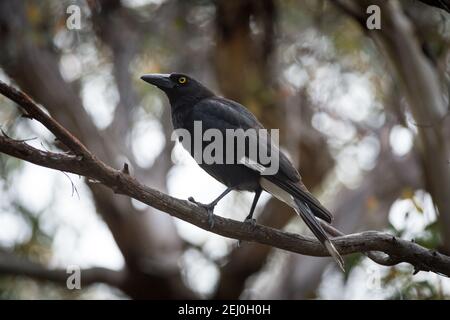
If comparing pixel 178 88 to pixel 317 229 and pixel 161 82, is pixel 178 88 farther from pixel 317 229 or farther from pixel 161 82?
pixel 317 229

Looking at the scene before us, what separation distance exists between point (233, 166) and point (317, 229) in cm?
96

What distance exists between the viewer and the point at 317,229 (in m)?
3.67

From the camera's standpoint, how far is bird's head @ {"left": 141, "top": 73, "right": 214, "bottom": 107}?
504 cm

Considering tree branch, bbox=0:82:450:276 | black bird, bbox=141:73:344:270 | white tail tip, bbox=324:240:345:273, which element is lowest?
white tail tip, bbox=324:240:345:273

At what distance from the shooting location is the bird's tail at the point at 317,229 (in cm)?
358

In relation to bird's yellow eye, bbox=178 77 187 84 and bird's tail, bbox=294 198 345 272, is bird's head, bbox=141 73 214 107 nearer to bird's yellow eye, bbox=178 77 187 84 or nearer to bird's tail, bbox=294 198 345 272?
bird's yellow eye, bbox=178 77 187 84

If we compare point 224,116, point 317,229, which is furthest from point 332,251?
point 224,116

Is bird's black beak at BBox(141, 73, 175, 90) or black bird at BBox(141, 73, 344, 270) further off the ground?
bird's black beak at BBox(141, 73, 175, 90)

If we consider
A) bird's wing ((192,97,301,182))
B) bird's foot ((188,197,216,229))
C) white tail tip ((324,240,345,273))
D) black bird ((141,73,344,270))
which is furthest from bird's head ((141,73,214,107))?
white tail tip ((324,240,345,273))

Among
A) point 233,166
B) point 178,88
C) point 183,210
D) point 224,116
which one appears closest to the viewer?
point 183,210

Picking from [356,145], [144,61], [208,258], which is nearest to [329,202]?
[356,145]

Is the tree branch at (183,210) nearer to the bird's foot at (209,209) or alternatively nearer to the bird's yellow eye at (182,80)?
the bird's foot at (209,209)

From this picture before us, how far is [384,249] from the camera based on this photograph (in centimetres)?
370

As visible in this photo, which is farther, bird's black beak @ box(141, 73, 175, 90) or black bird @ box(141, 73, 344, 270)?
bird's black beak @ box(141, 73, 175, 90)
